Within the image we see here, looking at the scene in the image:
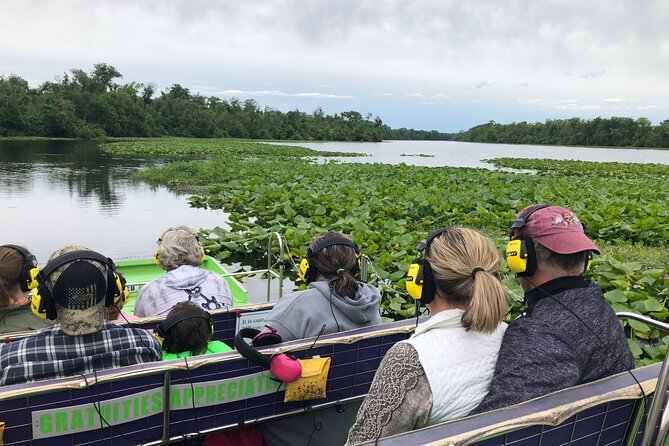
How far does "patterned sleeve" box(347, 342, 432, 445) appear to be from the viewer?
4.92 feet

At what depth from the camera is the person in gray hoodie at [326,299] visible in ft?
8.31

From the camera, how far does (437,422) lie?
1.55 m

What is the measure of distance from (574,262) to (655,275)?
425 centimetres

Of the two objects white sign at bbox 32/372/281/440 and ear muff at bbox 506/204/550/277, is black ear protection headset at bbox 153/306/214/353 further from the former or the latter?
ear muff at bbox 506/204/550/277

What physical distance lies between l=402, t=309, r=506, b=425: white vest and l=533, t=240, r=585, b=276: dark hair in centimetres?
41

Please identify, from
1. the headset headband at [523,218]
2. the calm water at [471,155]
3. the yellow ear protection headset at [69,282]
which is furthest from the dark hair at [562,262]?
the calm water at [471,155]

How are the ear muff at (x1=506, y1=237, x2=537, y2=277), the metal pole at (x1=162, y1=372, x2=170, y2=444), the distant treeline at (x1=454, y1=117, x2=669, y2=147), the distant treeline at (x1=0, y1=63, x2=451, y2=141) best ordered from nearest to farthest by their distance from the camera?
1. the ear muff at (x1=506, y1=237, x2=537, y2=277)
2. the metal pole at (x1=162, y1=372, x2=170, y2=444)
3. the distant treeline at (x1=0, y1=63, x2=451, y2=141)
4. the distant treeline at (x1=454, y1=117, x2=669, y2=147)

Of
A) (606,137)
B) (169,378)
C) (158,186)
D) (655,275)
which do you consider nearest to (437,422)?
(169,378)

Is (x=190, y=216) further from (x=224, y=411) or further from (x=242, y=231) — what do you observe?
(x=224, y=411)

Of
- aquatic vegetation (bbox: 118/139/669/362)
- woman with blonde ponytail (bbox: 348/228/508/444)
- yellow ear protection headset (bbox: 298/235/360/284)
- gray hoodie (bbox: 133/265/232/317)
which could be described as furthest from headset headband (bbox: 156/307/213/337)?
aquatic vegetation (bbox: 118/139/669/362)

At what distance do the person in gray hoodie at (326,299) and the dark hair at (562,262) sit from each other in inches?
38.9

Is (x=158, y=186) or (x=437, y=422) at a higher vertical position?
(x=437, y=422)

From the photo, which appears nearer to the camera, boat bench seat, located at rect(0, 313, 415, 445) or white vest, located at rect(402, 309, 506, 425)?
white vest, located at rect(402, 309, 506, 425)

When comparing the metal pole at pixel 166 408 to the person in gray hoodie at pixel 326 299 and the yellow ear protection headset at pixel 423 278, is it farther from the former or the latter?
the yellow ear protection headset at pixel 423 278
